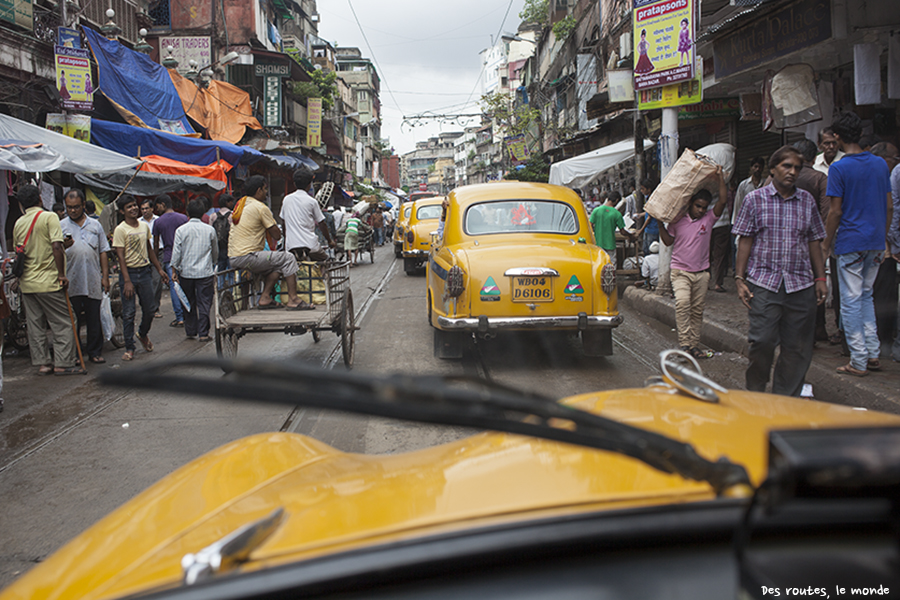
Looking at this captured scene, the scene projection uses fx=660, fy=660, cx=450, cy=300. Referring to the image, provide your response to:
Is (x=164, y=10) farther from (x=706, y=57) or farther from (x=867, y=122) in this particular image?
(x=867, y=122)

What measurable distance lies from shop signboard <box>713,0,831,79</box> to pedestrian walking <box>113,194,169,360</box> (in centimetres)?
852

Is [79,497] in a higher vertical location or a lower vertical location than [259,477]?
lower

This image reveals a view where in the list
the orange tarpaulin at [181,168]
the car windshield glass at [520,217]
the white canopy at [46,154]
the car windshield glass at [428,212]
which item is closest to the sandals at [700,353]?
the car windshield glass at [520,217]

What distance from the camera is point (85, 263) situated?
289 inches

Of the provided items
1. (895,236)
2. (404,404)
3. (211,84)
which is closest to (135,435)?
(404,404)

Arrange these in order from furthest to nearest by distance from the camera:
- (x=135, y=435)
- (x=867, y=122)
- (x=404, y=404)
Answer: (x=867, y=122) < (x=135, y=435) < (x=404, y=404)

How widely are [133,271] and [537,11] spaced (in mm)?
36969

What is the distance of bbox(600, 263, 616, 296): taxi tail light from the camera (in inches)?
264

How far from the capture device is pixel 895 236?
575 cm

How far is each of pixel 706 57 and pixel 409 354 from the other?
308 inches

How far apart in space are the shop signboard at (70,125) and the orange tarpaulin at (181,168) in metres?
1.12

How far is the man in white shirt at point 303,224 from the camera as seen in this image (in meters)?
7.77

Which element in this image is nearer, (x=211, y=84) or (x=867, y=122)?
(x=867, y=122)

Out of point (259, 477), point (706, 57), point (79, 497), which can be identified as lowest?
point (79, 497)
